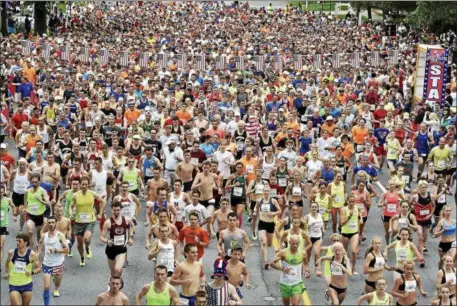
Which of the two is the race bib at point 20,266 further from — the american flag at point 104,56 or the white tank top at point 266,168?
the american flag at point 104,56

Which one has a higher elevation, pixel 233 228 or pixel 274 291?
pixel 233 228

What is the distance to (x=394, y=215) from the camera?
17.6 m

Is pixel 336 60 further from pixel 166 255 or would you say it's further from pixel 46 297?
pixel 46 297

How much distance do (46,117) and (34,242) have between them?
6291 mm

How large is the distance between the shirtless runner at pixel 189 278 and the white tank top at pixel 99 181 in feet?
14.4

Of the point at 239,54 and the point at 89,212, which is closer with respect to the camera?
the point at 89,212

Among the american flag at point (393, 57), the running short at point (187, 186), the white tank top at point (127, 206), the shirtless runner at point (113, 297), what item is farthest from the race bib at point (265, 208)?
the american flag at point (393, 57)

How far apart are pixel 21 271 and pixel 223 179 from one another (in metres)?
6.15

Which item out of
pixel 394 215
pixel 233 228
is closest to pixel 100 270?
pixel 233 228

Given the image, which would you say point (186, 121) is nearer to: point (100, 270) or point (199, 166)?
point (199, 166)

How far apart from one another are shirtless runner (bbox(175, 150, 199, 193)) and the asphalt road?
1.45m

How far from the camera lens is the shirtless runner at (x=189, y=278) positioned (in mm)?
13734

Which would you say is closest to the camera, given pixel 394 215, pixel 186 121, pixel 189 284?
pixel 189 284

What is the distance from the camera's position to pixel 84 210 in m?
16.5
